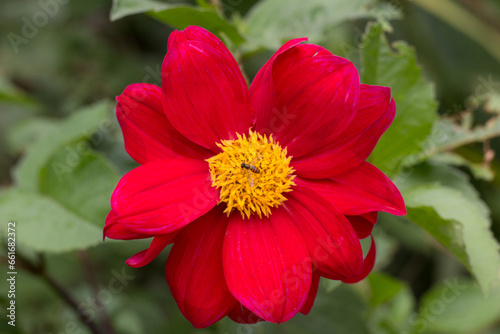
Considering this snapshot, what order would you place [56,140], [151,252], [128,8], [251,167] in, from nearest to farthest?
[151,252]
[251,167]
[128,8]
[56,140]

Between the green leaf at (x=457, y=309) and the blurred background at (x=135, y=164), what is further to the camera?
the green leaf at (x=457, y=309)

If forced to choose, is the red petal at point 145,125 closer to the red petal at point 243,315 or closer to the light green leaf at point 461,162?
the red petal at point 243,315

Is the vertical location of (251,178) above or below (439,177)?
above

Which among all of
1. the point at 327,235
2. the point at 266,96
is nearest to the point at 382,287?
the point at 327,235

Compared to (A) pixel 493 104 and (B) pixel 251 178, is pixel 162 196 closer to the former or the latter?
(B) pixel 251 178

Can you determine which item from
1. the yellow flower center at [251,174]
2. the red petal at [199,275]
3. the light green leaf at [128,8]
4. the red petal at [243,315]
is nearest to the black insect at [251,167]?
the yellow flower center at [251,174]

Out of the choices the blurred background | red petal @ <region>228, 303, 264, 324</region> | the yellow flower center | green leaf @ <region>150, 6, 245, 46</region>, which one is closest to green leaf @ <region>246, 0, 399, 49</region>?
the blurred background

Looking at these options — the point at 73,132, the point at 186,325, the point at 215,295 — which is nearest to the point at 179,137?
the point at 215,295

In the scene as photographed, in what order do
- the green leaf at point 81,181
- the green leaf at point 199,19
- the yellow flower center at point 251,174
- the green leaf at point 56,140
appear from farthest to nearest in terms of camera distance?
the green leaf at point 56,140, the green leaf at point 81,181, the green leaf at point 199,19, the yellow flower center at point 251,174
